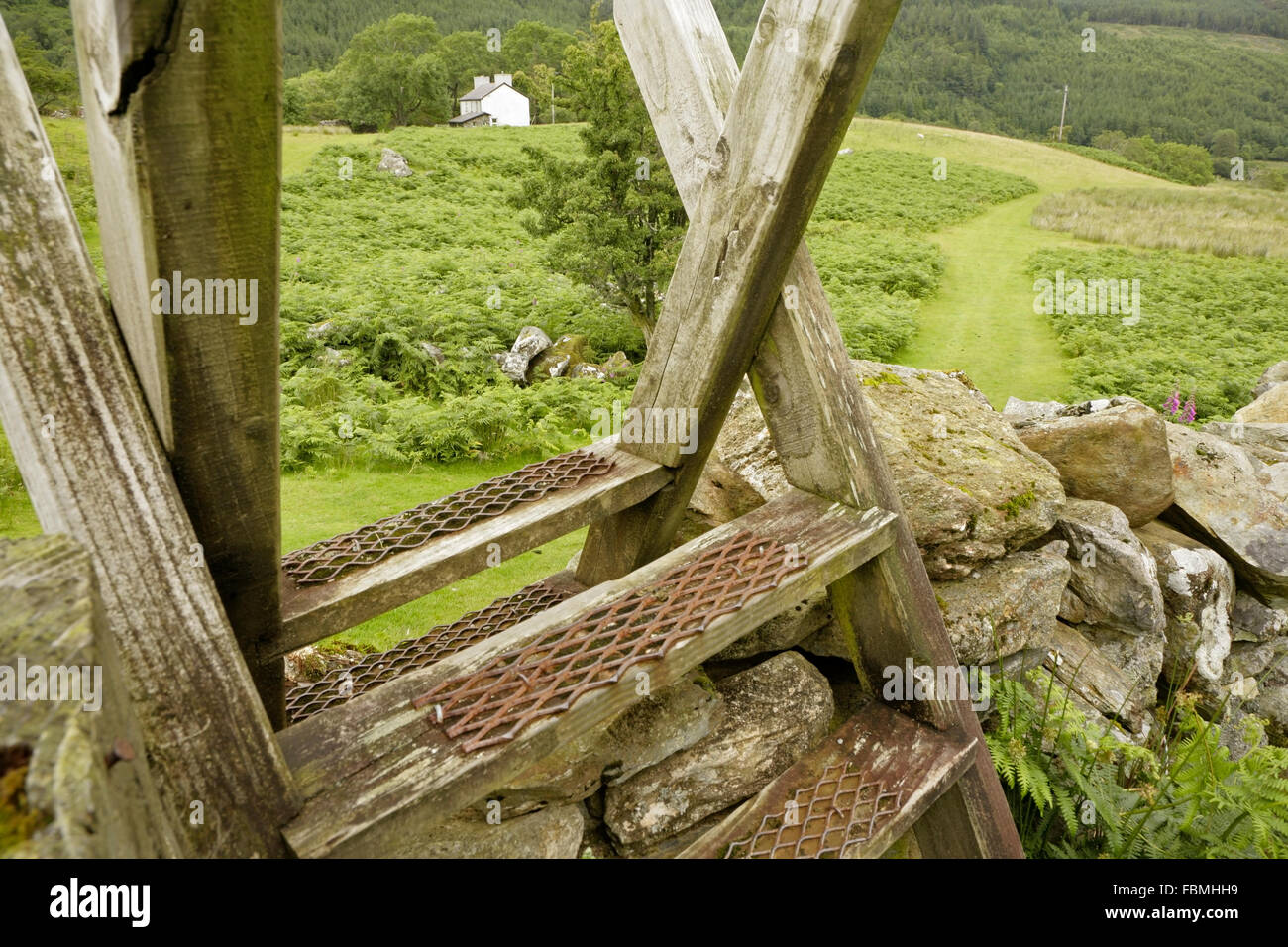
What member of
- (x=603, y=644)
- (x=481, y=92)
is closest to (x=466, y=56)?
(x=481, y=92)

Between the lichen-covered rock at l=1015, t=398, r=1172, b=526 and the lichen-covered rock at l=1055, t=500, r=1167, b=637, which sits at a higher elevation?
the lichen-covered rock at l=1015, t=398, r=1172, b=526

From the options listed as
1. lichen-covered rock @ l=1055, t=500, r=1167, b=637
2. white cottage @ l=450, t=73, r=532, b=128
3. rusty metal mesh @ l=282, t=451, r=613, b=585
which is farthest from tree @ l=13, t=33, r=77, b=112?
white cottage @ l=450, t=73, r=532, b=128

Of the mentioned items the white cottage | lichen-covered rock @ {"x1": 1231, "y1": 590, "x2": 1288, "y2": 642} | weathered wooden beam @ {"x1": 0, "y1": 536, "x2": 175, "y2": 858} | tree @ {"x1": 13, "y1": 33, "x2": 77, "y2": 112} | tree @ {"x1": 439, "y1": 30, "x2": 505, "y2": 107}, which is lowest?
lichen-covered rock @ {"x1": 1231, "y1": 590, "x2": 1288, "y2": 642}

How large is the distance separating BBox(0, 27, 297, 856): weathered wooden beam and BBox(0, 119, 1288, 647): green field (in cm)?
397

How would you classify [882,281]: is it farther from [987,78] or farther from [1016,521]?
[987,78]

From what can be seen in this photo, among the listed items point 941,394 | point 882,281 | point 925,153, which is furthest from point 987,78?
point 941,394

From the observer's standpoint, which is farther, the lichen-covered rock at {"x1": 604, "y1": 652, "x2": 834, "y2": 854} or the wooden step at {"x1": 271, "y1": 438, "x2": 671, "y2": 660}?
the lichen-covered rock at {"x1": 604, "y1": 652, "x2": 834, "y2": 854}

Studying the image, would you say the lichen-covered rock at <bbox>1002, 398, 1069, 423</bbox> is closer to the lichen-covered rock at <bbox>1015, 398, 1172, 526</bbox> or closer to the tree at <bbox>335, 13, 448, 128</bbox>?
the lichen-covered rock at <bbox>1015, 398, 1172, 526</bbox>

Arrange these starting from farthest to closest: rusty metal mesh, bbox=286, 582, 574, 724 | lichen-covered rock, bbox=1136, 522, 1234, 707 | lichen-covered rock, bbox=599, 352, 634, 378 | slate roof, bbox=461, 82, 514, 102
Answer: slate roof, bbox=461, 82, 514, 102 → lichen-covered rock, bbox=599, 352, 634, 378 → lichen-covered rock, bbox=1136, 522, 1234, 707 → rusty metal mesh, bbox=286, 582, 574, 724

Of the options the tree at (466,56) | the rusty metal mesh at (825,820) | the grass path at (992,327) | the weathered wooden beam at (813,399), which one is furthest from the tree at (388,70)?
the rusty metal mesh at (825,820)

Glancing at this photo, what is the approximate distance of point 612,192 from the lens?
14.5m

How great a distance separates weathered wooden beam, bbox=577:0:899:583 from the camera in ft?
6.66

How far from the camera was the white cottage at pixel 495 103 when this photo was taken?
54.4 metres
